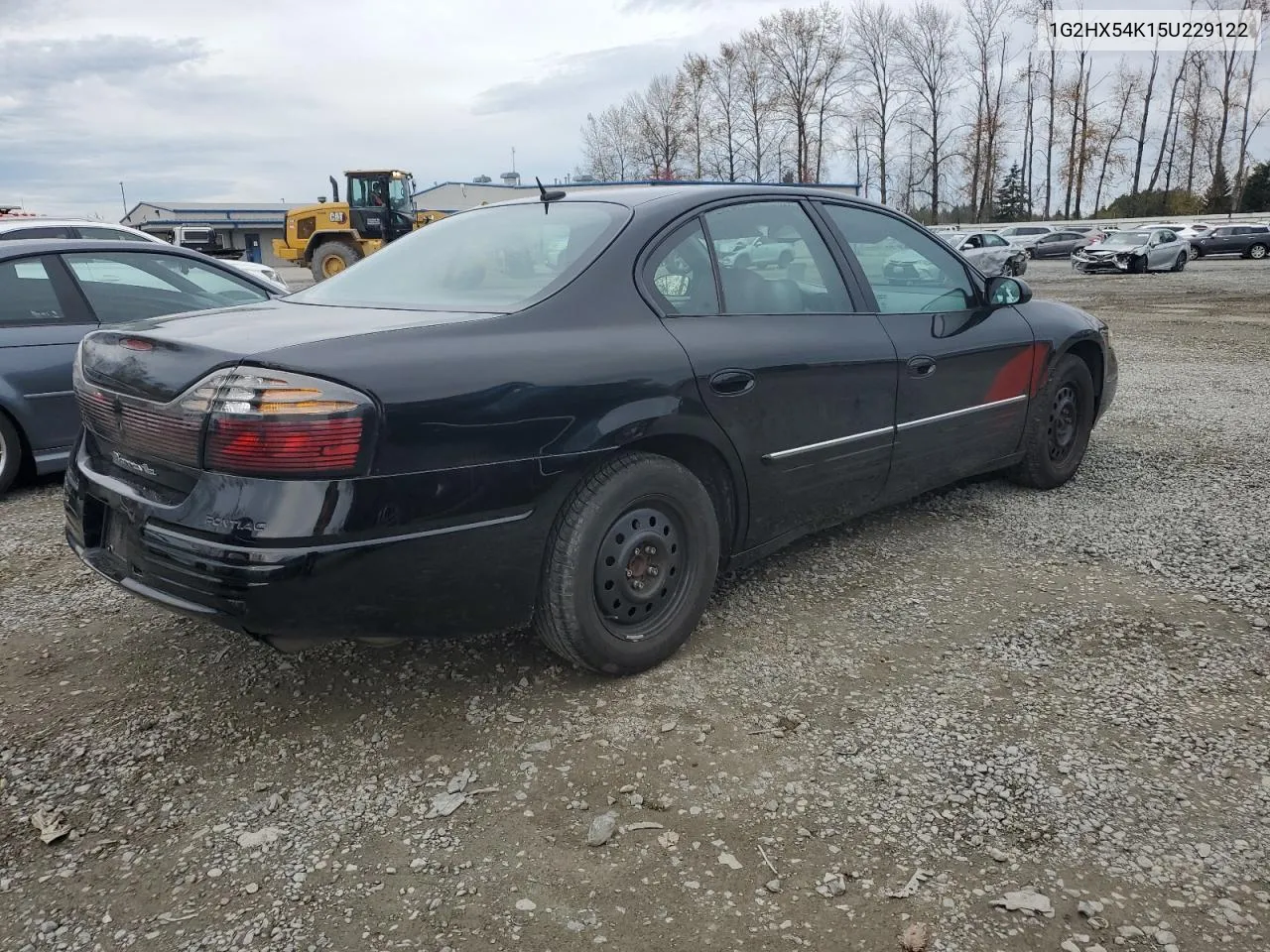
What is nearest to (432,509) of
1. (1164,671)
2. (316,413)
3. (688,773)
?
(316,413)

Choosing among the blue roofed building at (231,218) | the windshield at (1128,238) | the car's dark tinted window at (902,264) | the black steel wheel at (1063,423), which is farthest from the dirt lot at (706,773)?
the blue roofed building at (231,218)

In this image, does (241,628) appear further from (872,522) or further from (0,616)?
(872,522)

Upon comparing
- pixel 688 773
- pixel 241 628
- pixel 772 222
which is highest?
pixel 772 222

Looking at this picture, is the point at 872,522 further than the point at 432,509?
Yes

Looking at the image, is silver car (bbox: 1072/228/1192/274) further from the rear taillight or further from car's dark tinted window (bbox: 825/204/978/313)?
the rear taillight

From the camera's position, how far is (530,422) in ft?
8.32

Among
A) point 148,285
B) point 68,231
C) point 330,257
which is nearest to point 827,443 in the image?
point 148,285

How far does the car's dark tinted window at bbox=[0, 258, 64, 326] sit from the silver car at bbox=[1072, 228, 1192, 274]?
29.2 metres

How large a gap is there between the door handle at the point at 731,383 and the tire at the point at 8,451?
13.9ft

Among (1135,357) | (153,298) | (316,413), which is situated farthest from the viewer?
(1135,357)

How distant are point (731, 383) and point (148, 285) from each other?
4251mm

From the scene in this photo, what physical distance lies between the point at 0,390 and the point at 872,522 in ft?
15.3

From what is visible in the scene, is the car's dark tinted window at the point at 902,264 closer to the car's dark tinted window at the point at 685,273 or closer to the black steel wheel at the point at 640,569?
the car's dark tinted window at the point at 685,273

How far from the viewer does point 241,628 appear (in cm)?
240
